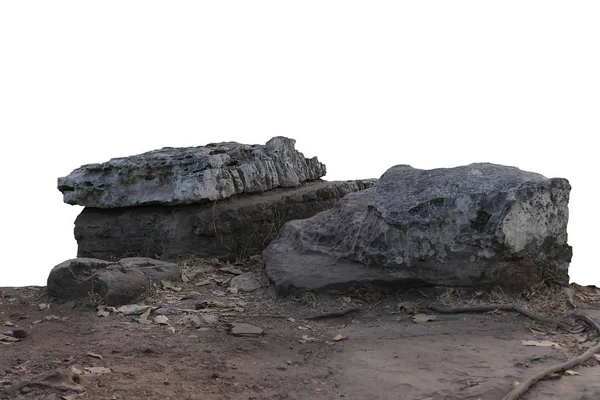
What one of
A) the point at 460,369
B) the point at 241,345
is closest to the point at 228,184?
the point at 241,345

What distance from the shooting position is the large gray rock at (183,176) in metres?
8.98

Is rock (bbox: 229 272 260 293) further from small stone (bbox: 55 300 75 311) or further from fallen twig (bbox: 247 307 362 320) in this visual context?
small stone (bbox: 55 300 75 311)

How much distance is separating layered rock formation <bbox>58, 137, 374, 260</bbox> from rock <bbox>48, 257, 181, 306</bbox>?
3.14ft

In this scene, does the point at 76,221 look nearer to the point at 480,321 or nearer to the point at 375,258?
the point at 375,258

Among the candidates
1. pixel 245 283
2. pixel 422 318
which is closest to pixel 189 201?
pixel 245 283

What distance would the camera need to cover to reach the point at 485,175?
25.4 feet

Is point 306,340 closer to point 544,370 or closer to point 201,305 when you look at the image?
point 201,305

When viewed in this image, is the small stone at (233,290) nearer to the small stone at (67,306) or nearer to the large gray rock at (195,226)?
the large gray rock at (195,226)

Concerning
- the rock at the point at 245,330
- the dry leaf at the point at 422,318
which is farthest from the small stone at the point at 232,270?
the dry leaf at the point at 422,318

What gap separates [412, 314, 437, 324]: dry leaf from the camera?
7121mm

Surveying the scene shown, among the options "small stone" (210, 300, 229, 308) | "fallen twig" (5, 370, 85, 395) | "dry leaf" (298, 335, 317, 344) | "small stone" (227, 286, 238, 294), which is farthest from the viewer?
"small stone" (227, 286, 238, 294)

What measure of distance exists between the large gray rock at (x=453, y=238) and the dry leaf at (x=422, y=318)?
1.49ft

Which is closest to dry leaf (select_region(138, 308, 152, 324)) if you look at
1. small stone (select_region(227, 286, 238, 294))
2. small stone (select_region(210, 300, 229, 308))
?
small stone (select_region(210, 300, 229, 308))

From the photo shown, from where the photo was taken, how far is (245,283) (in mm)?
8250
